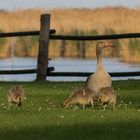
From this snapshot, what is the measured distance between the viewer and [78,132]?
9.34 metres

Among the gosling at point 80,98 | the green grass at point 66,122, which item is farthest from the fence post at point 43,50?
the gosling at point 80,98

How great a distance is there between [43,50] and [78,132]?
41.2 ft

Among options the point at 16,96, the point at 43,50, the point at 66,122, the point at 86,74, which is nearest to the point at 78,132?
the point at 66,122

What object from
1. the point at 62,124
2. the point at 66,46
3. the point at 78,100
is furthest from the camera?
the point at 66,46

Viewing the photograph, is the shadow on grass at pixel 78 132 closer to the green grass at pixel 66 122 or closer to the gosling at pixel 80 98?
the green grass at pixel 66 122

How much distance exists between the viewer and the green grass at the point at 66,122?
912 centimetres

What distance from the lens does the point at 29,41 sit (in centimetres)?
3512

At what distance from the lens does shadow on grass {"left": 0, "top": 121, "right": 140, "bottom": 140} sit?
Result: 898 cm

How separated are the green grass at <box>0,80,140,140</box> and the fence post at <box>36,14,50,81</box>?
23.5 ft

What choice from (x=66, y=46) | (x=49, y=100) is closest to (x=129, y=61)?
(x=66, y=46)

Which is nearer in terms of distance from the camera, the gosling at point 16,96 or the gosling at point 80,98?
the gosling at point 80,98

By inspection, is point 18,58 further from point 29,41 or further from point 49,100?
point 49,100

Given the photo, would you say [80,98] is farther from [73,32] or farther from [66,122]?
[73,32]

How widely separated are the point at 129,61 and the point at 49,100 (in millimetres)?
15605
